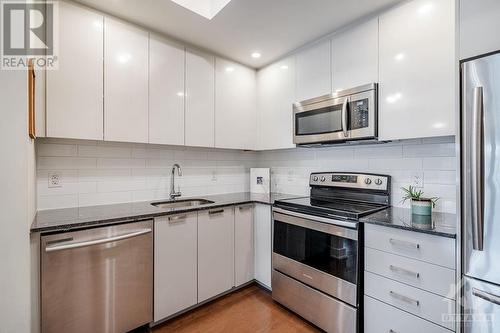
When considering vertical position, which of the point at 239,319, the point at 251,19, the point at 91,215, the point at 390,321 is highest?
the point at 251,19

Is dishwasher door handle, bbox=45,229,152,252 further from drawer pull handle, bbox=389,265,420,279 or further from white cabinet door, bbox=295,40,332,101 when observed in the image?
white cabinet door, bbox=295,40,332,101

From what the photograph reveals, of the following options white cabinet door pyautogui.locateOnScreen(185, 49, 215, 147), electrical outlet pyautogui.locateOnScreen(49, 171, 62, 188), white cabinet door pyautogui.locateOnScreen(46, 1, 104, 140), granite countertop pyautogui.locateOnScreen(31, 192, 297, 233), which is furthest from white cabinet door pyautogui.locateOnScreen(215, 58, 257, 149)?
electrical outlet pyautogui.locateOnScreen(49, 171, 62, 188)

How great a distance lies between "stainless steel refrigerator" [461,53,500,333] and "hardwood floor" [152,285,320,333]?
1087 millimetres

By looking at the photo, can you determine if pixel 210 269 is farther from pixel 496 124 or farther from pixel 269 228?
pixel 496 124

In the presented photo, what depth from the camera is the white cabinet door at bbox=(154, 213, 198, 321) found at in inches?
71.7

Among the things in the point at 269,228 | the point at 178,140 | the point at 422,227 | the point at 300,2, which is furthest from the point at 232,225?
the point at 300,2

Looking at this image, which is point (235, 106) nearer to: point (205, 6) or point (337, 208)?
point (205, 6)

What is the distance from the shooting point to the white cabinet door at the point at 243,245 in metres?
2.30

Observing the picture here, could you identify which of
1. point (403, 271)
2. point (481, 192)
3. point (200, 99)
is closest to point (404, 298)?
point (403, 271)

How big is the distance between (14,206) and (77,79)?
945mm

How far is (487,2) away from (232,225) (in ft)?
6.96

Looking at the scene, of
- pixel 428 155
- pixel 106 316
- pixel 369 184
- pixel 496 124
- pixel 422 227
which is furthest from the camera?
pixel 369 184

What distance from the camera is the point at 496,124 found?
1065mm

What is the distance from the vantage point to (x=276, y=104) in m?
2.59
